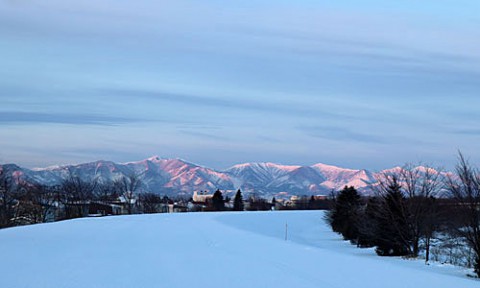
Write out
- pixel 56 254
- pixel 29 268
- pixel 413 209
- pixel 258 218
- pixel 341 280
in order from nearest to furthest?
1. pixel 341 280
2. pixel 29 268
3. pixel 56 254
4. pixel 413 209
5. pixel 258 218

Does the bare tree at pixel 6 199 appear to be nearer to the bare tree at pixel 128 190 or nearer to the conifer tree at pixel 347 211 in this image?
the bare tree at pixel 128 190

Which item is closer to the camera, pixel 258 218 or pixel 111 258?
pixel 111 258

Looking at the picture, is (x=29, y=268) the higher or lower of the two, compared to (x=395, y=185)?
lower

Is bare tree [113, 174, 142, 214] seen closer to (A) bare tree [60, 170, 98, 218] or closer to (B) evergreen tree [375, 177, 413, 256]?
(A) bare tree [60, 170, 98, 218]

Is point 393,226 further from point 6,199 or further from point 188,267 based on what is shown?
point 6,199

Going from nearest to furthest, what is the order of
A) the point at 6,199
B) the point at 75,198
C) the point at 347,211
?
the point at 347,211 < the point at 6,199 < the point at 75,198

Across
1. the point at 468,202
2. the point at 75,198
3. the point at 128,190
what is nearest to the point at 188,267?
the point at 468,202

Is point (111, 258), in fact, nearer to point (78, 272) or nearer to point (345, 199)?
point (78, 272)

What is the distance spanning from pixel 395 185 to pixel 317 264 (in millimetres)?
12134

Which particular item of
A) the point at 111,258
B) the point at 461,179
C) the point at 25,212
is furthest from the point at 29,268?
the point at 25,212

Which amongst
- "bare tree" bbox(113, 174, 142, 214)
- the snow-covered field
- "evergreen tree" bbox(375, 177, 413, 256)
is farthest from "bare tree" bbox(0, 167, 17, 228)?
"evergreen tree" bbox(375, 177, 413, 256)

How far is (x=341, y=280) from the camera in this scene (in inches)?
546

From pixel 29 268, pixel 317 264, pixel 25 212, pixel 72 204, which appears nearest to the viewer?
pixel 29 268

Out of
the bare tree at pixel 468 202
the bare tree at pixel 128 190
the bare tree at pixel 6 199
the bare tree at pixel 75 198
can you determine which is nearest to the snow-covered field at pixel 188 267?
the bare tree at pixel 468 202
